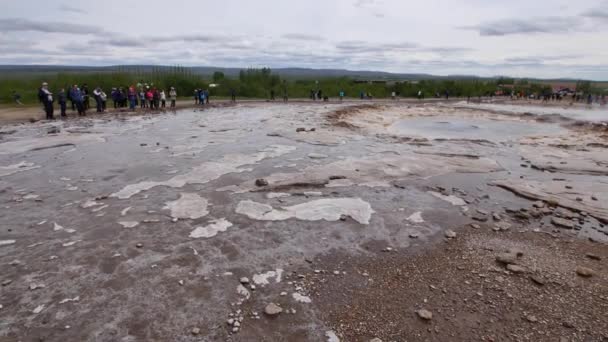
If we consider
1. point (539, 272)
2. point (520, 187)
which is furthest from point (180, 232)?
point (520, 187)

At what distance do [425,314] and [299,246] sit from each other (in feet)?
6.41

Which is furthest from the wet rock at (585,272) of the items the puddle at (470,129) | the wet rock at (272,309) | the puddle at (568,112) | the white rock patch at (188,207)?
the puddle at (568,112)

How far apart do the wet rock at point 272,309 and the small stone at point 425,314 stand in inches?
53.5

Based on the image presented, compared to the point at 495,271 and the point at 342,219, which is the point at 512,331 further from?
the point at 342,219

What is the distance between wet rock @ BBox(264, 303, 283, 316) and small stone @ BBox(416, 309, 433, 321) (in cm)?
136

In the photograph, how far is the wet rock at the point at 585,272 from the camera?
439 cm

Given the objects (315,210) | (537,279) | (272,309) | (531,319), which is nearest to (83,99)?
(315,210)

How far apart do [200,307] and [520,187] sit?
7039mm

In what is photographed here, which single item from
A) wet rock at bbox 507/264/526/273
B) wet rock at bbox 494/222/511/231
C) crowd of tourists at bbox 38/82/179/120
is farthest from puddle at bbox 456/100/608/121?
crowd of tourists at bbox 38/82/179/120

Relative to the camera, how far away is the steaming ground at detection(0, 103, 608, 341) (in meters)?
3.59

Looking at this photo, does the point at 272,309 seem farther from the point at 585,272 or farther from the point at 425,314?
the point at 585,272

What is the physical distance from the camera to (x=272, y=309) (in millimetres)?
3732

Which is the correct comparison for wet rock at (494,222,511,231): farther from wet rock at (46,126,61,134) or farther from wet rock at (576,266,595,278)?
wet rock at (46,126,61,134)

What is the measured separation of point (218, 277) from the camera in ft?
14.2
